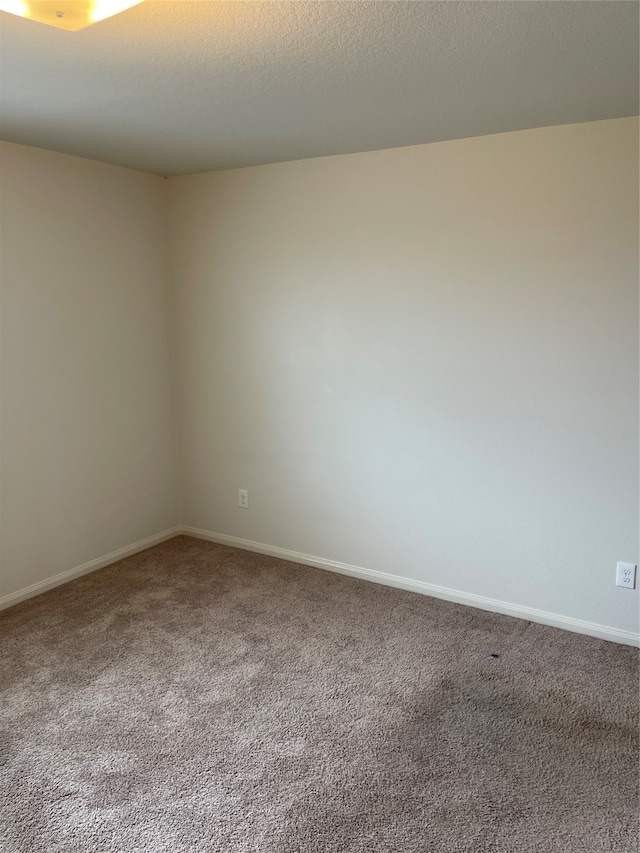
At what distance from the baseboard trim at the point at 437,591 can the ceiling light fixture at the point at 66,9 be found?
2928 millimetres

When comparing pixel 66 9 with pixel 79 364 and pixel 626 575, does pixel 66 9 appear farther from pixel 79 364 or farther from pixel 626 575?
pixel 626 575

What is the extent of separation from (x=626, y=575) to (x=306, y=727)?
5.19 ft

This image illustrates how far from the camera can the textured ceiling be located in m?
1.80

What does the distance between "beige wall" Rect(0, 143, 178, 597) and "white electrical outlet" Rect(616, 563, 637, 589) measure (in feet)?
9.00

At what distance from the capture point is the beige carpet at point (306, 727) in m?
Result: 2.00

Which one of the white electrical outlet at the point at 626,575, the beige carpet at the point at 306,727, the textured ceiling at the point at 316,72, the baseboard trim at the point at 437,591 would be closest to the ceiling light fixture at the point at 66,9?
the textured ceiling at the point at 316,72

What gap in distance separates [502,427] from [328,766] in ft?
5.65

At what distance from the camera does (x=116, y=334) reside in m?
3.95

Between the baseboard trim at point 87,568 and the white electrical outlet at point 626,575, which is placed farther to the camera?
the baseboard trim at point 87,568

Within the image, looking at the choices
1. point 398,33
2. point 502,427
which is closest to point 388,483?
point 502,427

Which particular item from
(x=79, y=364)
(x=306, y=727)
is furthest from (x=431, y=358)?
(x=79, y=364)

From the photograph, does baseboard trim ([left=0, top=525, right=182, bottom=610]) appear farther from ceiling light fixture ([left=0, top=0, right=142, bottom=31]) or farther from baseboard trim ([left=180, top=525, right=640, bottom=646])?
ceiling light fixture ([left=0, top=0, right=142, bottom=31])

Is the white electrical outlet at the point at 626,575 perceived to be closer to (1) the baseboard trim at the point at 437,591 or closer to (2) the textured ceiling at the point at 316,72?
(1) the baseboard trim at the point at 437,591

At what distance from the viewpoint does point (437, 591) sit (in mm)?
3549
